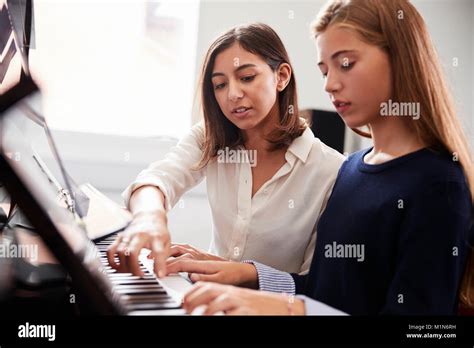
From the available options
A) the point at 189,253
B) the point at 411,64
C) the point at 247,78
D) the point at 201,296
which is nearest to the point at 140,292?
the point at 201,296

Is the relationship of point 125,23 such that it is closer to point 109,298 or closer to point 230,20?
point 230,20

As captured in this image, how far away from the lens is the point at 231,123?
3.18 feet

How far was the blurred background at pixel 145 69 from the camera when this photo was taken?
2.93 ft

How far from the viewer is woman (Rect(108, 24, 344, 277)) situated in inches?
36.9

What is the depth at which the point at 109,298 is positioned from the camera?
682 mm

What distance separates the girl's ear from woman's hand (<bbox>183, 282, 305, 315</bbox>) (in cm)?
38

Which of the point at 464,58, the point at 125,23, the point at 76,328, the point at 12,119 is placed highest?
the point at 125,23

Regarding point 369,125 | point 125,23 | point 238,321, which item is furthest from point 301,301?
point 125,23

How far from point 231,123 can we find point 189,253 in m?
0.24

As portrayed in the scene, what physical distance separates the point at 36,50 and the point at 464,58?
0.70m

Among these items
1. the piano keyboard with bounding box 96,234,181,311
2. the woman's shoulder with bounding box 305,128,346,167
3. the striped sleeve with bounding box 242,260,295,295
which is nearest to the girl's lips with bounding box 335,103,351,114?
the woman's shoulder with bounding box 305,128,346,167

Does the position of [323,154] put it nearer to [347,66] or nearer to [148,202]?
[347,66]

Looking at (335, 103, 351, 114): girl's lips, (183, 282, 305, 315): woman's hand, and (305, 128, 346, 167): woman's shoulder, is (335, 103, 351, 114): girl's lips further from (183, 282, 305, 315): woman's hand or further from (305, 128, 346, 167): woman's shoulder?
(183, 282, 305, 315): woman's hand

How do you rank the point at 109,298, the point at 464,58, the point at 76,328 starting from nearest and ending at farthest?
1. the point at 109,298
2. the point at 76,328
3. the point at 464,58
